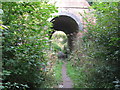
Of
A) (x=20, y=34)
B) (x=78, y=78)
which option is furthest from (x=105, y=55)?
(x=20, y=34)

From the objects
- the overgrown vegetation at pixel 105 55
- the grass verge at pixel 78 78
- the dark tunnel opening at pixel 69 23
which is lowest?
the grass verge at pixel 78 78

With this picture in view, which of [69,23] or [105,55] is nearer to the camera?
[105,55]

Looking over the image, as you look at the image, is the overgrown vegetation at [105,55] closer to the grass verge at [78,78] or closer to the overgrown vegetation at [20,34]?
the grass verge at [78,78]

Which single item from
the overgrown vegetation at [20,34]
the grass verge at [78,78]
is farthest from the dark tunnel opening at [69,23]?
the overgrown vegetation at [20,34]

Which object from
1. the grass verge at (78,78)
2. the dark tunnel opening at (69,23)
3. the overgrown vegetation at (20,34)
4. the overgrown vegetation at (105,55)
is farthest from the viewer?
the dark tunnel opening at (69,23)

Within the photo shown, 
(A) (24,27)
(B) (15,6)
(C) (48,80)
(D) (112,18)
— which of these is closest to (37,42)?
(A) (24,27)

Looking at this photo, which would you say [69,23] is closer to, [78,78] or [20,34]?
[78,78]

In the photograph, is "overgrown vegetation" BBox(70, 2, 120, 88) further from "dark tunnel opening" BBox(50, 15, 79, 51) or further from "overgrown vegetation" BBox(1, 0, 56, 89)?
"dark tunnel opening" BBox(50, 15, 79, 51)

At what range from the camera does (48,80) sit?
505cm

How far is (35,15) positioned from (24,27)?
323 millimetres

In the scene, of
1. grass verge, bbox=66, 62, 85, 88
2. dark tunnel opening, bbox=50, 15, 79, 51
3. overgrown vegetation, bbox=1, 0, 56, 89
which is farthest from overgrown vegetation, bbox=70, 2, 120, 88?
dark tunnel opening, bbox=50, 15, 79, 51

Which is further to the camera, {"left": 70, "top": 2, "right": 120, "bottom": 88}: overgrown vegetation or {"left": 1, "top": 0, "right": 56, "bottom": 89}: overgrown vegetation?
{"left": 70, "top": 2, "right": 120, "bottom": 88}: overgrown vegetation

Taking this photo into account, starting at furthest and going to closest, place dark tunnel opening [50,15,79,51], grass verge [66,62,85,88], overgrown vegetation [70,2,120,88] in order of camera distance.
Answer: dark tunnel opening [50,15,79,51]
grass verge [66,62,85,88]
overgrown vegetation [70,2,120,88]

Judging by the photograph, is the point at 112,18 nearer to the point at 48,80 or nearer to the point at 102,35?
the point at 102,35
